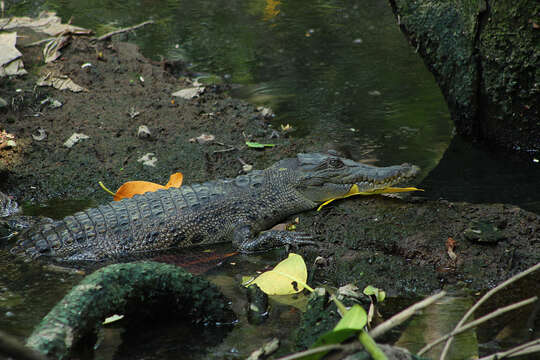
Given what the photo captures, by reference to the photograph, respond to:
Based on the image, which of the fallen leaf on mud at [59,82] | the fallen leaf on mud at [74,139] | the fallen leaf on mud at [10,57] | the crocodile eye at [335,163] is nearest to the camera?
the crocodile eye at [335,163]

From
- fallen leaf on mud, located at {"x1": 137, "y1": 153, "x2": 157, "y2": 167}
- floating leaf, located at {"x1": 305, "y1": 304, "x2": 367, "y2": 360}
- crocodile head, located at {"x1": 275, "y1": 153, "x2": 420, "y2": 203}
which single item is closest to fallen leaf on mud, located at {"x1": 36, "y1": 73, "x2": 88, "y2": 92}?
fallen leaf on mud, located at {"x1": 137, "y1": 153, "x2": 157, "y2": 167}

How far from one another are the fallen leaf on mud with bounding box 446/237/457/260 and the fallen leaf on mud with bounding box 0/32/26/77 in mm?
6201

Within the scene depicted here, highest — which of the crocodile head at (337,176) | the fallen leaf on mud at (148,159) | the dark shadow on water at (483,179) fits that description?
the crocodile head at (337,176)

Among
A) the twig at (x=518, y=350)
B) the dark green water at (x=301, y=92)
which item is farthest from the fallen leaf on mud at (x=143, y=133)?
the twig at (x=518, y=350)

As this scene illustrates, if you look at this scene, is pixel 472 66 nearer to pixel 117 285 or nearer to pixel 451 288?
pixel 451 288

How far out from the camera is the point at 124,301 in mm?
3188

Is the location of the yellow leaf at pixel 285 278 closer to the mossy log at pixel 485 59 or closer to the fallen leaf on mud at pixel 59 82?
the mossy log at pixel 485 59

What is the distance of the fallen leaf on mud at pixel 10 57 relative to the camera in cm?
769

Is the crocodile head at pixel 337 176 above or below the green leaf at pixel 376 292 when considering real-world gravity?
above

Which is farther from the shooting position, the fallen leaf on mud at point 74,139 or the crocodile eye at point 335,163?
the fallen leaf on mud at point 74,139

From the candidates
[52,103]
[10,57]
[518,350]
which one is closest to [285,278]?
[518,350]

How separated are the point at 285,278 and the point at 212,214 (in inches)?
47.5

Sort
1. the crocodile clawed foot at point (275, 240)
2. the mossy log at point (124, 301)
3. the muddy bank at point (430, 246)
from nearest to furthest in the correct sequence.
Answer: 1. the mossy log at point (124, 301)
2. the muddy bank at point (430, 246)
3. the crocodile clawed foot at point (275, 240)

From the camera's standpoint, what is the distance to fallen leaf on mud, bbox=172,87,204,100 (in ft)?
25.1
